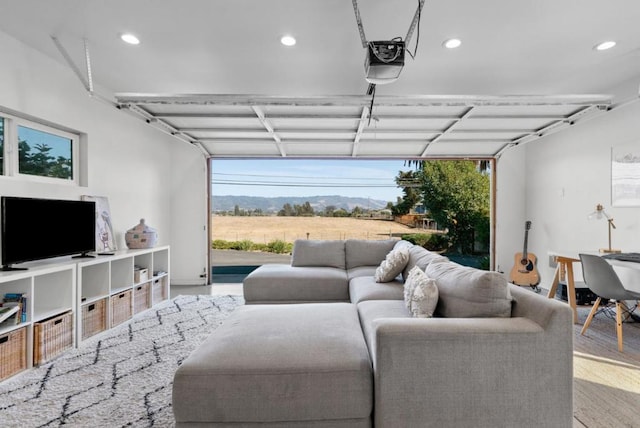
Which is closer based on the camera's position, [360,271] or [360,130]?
[360,271]

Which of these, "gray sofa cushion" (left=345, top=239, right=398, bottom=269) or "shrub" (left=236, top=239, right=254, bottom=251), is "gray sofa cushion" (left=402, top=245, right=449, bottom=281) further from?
"shrub" (left=236, top=239, right=254, bottom=251)

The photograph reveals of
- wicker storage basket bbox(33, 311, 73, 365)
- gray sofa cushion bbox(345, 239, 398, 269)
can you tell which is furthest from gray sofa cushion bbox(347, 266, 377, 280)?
wicker storage basket bbox(33, 311, 73, 365)

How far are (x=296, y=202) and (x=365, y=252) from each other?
10.6ft

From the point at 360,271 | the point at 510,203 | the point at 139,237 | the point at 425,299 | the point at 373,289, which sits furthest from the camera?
the point at 510,203

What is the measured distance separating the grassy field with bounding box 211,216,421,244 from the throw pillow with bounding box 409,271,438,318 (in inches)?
196

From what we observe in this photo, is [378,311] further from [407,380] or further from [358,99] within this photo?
[358,99]

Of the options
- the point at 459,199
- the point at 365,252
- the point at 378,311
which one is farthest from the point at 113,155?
the point at 459,199

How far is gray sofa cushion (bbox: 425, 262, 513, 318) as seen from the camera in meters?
1.63

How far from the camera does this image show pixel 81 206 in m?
3.14

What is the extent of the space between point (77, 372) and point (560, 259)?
15.2 ft

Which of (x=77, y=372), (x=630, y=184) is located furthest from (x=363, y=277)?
(x=630, y=184)

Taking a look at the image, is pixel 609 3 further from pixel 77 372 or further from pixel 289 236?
pixel 289 236

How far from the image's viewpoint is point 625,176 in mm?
3600

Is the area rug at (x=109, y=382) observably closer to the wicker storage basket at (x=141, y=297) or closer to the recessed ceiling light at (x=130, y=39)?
the wicker storage basket at (x=141, y=297)
